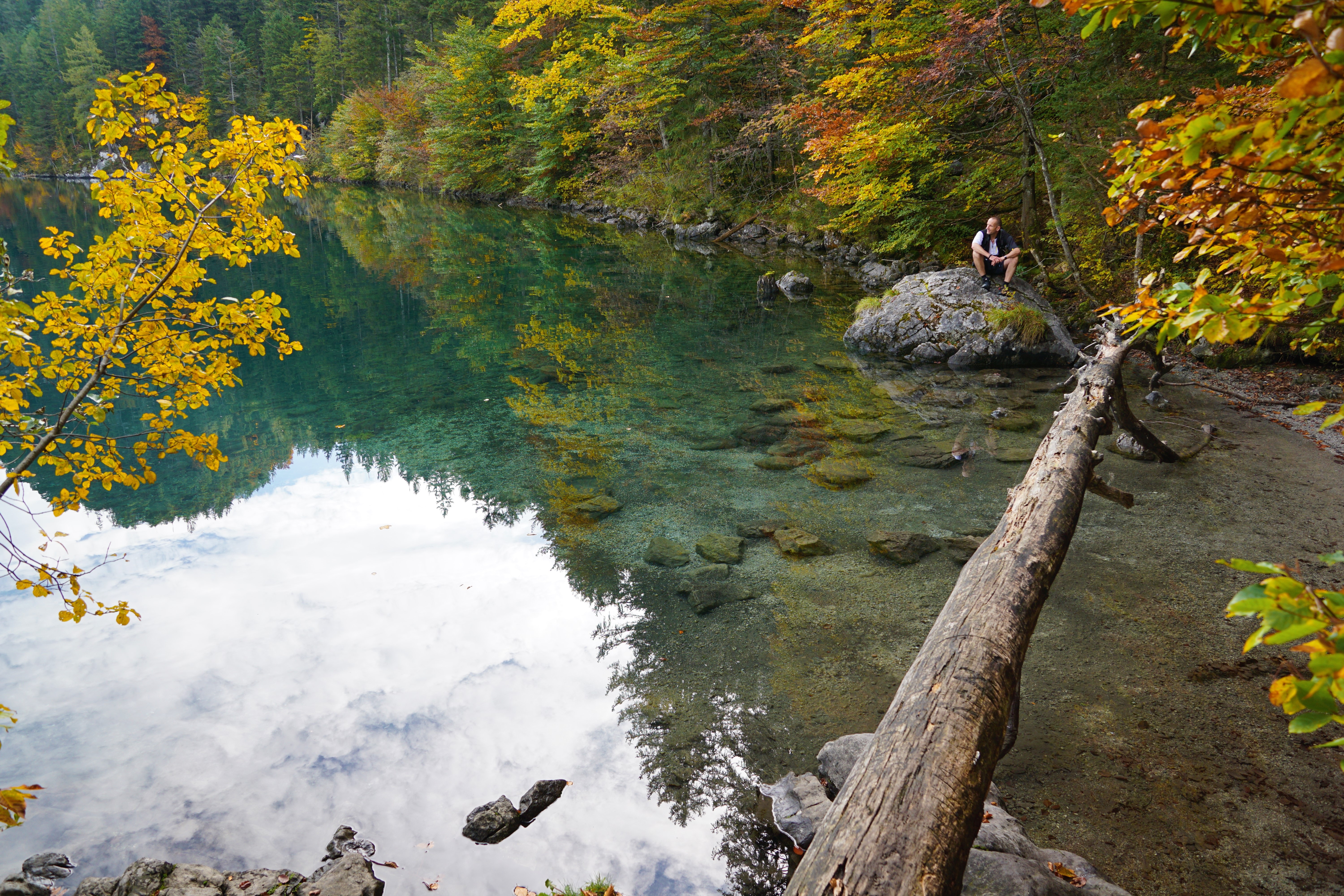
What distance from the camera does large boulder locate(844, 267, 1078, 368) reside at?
9797 mm

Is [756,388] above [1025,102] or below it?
below

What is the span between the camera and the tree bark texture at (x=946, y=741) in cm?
186

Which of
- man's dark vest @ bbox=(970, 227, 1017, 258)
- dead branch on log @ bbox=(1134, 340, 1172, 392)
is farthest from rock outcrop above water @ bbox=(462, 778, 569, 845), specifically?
man's dark vest @ bbox=(970, 227, 1017, 258)

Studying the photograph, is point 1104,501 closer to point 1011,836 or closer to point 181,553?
point 1011,836

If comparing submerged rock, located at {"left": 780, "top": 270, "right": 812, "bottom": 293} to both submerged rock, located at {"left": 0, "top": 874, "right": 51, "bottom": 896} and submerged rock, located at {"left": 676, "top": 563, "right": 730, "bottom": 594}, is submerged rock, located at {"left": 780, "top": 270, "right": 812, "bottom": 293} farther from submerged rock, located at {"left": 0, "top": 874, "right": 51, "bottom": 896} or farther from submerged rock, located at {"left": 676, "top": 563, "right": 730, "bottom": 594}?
submerged rock, located at {"left": 0, "top": 874, "right": 51, "bottom": 896}

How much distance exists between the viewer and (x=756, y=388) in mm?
9289

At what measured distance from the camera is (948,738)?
2.23m

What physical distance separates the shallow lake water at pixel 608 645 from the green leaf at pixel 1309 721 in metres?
1.97

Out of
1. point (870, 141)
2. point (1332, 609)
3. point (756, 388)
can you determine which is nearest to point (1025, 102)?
point (870, 141)

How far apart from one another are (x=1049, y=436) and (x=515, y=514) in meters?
4.46

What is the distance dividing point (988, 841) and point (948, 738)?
0.72 m

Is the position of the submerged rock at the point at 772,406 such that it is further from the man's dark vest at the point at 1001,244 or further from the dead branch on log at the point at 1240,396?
the dead branch on log at the point at 1240,396

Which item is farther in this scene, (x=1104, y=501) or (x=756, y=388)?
(x=756, y=388)

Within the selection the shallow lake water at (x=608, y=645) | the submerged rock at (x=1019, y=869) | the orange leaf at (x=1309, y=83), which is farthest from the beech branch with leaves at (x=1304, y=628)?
the shallow lake water at (x=608, y=645)
